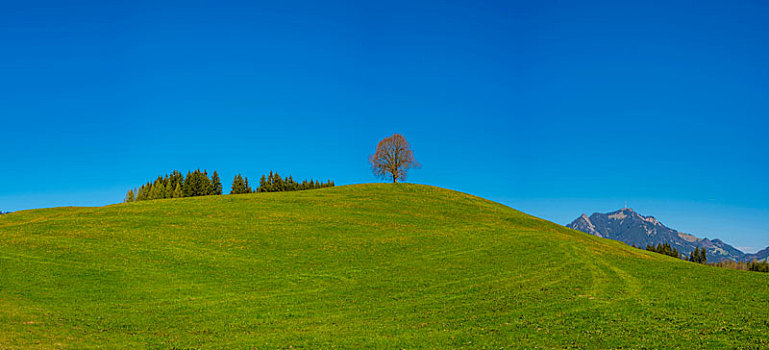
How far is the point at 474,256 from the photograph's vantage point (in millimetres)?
50250

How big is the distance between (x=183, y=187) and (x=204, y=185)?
18.1ft

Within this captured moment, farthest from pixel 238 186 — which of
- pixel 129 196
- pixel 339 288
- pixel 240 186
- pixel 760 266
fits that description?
pixel 760 266

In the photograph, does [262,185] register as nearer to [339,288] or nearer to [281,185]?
[281,185]

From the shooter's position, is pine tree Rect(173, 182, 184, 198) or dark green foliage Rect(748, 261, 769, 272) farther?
pine tree Rect(173, 182, 184, 198)

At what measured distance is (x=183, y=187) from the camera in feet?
443

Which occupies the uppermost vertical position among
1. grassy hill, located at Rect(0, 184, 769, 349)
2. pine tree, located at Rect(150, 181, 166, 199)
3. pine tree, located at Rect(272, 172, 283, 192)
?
pine tree, located at Rect(272, 172, 283, 192)

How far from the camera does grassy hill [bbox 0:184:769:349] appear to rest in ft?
89.5

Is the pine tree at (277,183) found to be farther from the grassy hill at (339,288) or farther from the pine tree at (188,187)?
the grassy hill at (339,288)

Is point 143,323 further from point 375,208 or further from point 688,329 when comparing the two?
point 375,208

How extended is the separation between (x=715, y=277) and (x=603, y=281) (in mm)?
14064

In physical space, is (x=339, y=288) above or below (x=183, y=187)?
below

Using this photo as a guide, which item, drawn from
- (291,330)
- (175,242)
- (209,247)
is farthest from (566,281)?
(175,242)

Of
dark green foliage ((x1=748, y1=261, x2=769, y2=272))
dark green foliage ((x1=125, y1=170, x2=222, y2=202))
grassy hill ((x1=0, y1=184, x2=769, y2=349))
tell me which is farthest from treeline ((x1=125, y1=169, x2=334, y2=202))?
dark green foliage ((x1=748, y1=261, x2=769, y2=272))

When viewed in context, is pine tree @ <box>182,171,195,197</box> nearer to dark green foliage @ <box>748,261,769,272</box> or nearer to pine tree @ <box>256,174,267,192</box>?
pine tree @ <box>256,174,267,192</box>
